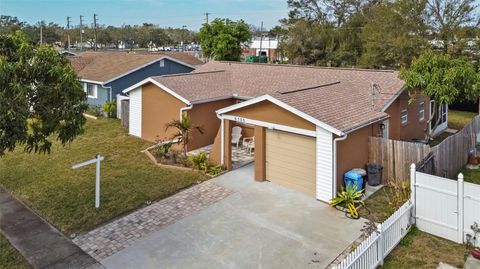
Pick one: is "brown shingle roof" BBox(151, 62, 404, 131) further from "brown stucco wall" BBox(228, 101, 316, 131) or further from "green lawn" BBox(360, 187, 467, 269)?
"green lawn" BBox(360, 187, 467, 269)

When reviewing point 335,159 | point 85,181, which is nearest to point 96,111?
point 85,181

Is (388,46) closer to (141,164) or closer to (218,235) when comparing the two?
(141,164)

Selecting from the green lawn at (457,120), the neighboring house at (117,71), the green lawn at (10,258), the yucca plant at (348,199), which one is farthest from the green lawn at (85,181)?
the green lawn at (457,120)

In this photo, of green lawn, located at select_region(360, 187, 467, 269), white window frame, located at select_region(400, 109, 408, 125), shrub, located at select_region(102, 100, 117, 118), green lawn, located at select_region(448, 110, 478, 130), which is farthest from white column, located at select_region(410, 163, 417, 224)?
shrub, located at select_region(102, 100, 117, 118)

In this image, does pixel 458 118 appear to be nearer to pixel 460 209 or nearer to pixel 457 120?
pixel 457 120

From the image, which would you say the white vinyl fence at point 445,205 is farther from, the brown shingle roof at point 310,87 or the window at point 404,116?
the window at point 404,116

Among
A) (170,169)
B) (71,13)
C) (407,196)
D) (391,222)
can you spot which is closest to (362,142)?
(407,196)
